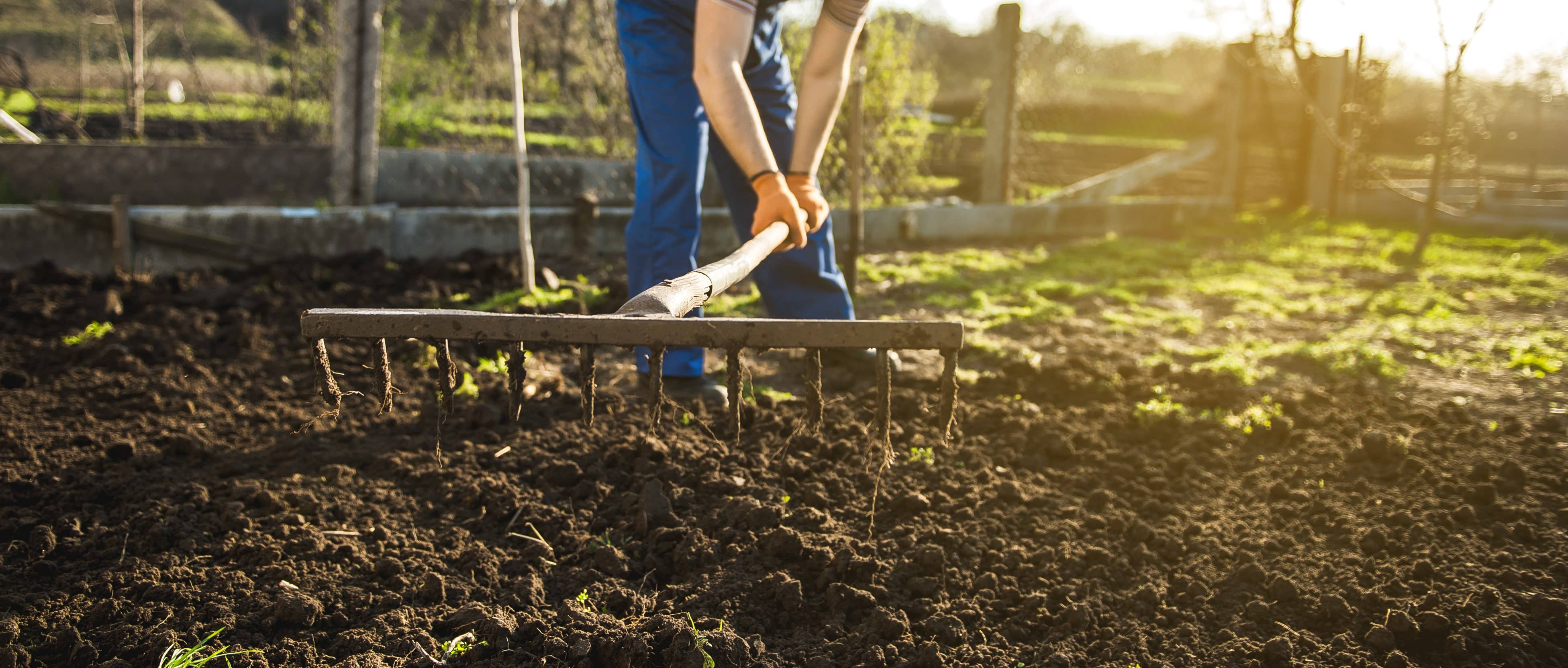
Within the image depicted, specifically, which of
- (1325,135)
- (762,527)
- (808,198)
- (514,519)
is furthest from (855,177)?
(1325,135)

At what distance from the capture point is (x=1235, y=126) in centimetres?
1016

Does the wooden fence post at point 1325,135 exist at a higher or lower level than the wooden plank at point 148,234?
higher

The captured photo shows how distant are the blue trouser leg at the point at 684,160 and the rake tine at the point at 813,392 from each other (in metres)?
0.85

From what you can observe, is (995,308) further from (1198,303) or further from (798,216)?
(798,216)

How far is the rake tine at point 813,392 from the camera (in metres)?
1.80

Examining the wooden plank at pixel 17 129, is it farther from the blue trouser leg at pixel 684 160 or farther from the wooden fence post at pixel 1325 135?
the wooden fence post at pixel 1325 135

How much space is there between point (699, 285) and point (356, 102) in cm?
396

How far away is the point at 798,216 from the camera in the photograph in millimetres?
2463

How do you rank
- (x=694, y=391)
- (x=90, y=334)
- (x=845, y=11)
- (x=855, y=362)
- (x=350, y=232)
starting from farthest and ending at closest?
(x=350, y=232) < (x=90, y=334) < (x=855, y=362) < (x=694, y=391) < (x=845, y=11)

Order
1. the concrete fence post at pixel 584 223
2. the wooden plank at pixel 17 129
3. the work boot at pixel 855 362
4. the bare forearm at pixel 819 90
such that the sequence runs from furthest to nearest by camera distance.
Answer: the concrete fence post at pixel 584 223
the wooden plank at pixel 17 129
the work boot at pixel 855 362
the bare forearm at pixel 819 90

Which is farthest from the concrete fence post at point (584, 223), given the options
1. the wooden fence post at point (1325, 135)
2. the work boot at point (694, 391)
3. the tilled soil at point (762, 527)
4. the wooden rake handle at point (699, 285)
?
the wooden fence post at point (1325, 135)

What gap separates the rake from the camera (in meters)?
1.59

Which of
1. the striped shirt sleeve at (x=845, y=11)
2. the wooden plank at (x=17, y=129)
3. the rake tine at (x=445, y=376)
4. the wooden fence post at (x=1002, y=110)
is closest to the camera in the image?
the rake tine at (x=445, y=376)

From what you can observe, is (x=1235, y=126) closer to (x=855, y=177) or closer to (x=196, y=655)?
(x=855, y=177)
